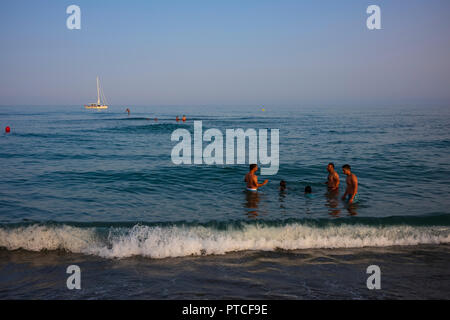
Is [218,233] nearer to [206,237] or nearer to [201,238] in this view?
[206,237]

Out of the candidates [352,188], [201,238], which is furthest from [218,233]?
[352,188]

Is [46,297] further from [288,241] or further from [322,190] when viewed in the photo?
[322,190]

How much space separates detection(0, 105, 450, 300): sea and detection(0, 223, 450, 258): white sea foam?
0.03m

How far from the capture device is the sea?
5.83 meters

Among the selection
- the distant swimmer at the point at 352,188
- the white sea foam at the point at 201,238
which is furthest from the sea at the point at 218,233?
the distant swimmer at the point at 352,188

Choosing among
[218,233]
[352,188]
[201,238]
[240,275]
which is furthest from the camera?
[352,188]

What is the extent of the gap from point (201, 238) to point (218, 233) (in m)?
0.57

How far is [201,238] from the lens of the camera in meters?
8.02

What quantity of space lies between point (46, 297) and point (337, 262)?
552cm

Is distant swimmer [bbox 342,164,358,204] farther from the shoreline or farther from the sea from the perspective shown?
the shoreline

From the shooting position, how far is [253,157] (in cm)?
Result: 2064

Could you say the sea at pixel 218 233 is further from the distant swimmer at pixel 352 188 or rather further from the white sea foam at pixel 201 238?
the distant swimmer at pixel 352 188

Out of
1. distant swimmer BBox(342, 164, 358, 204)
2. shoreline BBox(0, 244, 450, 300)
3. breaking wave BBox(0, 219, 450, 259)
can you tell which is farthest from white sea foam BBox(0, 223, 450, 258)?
distant swimmer BBox(342, 164, 358, 204)

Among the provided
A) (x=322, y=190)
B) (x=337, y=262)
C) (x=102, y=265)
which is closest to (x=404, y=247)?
(x=337, y=262)
